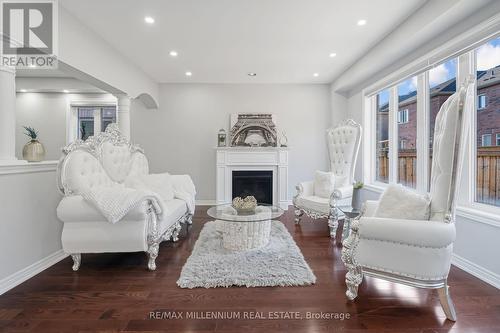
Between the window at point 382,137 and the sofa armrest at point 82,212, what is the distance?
3868mm

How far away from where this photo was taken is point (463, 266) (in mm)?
2436

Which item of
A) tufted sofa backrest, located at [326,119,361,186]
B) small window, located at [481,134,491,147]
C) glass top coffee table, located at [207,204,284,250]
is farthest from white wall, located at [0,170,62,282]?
small window, located at [481,134,491,147]

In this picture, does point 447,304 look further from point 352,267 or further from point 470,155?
point 470,155

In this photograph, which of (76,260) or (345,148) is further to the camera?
(345,148)

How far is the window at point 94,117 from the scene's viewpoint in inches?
220

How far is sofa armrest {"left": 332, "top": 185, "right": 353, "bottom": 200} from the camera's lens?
3324mm

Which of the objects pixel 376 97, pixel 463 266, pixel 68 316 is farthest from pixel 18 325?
pixel 376 97

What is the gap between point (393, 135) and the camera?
401 centimetres

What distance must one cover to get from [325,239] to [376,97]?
9.22ft

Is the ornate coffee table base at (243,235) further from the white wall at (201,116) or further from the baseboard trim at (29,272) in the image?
the white wall at (201,116)

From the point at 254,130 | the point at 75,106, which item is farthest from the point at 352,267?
the point at 75,106

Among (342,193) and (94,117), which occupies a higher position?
(94,117)

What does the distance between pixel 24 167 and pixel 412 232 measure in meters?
3.20

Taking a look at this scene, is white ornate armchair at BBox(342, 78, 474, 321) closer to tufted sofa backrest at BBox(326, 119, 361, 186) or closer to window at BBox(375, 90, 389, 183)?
tufted sofa backrest at BBox(326, 119, 361, 186)
